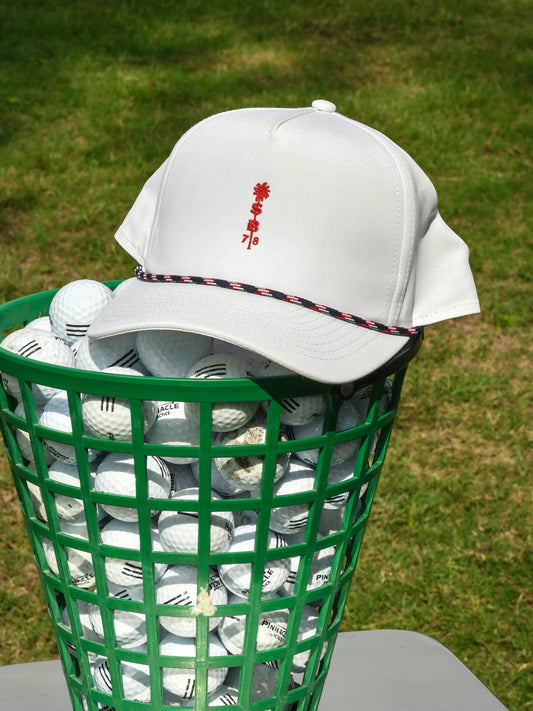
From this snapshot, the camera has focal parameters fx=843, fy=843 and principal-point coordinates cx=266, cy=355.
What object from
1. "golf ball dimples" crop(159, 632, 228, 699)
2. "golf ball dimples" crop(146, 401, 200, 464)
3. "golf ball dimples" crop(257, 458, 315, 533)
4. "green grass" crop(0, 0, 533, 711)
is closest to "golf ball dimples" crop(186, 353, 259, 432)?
"golf ball dimples" crop(146, 401, 200, 464)

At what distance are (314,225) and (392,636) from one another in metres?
0.97

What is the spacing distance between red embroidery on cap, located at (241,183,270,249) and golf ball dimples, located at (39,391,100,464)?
1.03ft

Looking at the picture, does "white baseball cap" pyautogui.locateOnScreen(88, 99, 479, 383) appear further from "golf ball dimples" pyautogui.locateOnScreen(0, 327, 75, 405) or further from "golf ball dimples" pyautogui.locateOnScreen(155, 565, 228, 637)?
"golf ball dimples" pyautogui.locateOnScreen(155, 565, 228, 637)

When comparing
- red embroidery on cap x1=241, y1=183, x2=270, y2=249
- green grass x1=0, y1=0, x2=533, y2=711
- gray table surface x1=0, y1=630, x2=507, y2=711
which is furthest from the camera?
green grass x1=0, y1=0, x2=533, y2=711

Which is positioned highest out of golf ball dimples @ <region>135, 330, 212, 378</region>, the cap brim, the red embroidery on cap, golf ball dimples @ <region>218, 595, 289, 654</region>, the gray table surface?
the red embroidery on cap

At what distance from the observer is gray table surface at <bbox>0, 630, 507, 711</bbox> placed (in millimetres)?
1470

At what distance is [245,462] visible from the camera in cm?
100

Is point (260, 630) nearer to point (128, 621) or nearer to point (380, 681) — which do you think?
point (128, 621)

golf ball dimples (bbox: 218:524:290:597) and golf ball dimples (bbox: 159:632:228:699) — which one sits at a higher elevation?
golf ball dimples (bbox: 218:524:290:597)

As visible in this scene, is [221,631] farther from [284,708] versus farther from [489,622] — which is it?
[489,622]

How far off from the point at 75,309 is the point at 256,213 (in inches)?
13.2

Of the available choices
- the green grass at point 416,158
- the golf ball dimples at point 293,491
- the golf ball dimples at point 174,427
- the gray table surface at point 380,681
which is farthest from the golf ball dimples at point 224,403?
the green grass at point 416,158

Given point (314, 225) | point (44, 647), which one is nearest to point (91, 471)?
point (314, 225)

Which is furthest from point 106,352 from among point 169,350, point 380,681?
point 380,681
